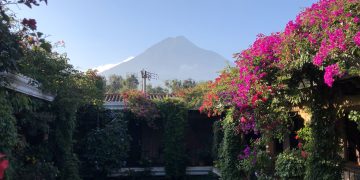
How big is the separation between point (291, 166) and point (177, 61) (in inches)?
5746

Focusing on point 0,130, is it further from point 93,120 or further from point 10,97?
point 93,120

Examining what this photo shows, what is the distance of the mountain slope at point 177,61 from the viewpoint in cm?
13562

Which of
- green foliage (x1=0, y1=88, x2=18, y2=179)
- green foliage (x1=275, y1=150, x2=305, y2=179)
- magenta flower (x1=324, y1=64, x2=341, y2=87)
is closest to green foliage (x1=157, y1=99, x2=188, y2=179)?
green foliage (x1=275, y1=150, x2=305, y2=179)

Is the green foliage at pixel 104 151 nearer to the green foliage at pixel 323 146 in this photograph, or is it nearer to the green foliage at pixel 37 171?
the green foliage at pixel 37 171

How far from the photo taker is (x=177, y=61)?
501 ft

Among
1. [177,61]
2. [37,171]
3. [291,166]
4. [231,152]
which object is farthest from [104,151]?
[177,61]

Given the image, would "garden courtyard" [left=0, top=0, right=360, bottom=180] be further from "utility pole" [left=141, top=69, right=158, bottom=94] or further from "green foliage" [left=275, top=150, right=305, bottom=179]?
"utility pole" [left=141, top=69, right=158, bottom=94]

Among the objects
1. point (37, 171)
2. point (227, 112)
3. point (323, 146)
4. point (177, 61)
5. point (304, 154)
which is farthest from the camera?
point (177, 61)

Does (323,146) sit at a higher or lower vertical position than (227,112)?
lower

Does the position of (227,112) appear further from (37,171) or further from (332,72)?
(332,72)

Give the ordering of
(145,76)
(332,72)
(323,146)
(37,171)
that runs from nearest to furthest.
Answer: (332,72) → (323,146) → (37,171) → (145,76)

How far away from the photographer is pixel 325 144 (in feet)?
21.0

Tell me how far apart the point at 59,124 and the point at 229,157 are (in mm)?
4512

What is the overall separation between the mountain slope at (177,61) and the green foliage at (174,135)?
4390 inches
